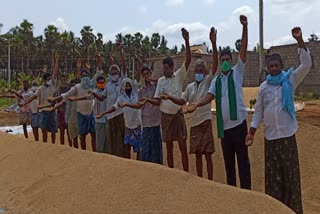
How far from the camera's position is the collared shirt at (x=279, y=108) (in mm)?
4105

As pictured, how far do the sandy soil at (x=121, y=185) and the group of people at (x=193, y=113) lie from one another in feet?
2.35

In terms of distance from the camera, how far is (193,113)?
5.51 meters

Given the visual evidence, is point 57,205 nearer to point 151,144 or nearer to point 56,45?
point 151,144

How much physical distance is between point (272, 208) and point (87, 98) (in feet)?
14.3

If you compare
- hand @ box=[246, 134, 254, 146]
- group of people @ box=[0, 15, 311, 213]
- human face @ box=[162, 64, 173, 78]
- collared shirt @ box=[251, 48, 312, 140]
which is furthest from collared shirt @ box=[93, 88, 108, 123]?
collared shirt @ box=[251, 48, 312, 140]

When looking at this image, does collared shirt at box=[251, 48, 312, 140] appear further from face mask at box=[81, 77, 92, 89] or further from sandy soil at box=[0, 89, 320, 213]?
face mask at box=[81, 77, 92, 89]

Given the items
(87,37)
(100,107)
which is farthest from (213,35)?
(87,37)

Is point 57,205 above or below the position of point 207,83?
A: below

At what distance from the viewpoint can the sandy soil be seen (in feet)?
12.0

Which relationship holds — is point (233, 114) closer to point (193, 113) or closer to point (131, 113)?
point (193, 113)

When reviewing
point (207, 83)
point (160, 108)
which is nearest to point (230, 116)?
point (207, 83)

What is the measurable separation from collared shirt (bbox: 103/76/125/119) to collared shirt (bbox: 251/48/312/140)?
9.73ft

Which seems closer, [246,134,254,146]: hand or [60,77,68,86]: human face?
[246,134,254,146]: hand

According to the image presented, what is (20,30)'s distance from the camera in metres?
49.8
